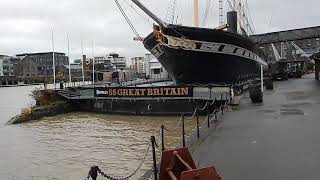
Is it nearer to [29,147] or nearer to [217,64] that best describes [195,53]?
[217,64]

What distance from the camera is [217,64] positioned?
3036cm

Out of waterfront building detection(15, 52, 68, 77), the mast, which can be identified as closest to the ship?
the mast

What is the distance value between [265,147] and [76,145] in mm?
10529

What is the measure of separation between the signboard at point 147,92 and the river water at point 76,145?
160cm

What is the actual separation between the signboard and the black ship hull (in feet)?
14.4

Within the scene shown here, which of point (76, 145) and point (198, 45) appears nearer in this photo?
point (76, 145)

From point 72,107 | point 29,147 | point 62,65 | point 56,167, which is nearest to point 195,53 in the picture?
point 72,107

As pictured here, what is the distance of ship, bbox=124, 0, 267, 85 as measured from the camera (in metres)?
29.0

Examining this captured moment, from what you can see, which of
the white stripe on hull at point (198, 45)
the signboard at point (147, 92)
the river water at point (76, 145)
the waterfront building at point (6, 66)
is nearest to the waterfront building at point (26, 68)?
the waterfront building at point (6, 66)

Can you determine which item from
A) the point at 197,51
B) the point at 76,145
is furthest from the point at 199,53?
the point at 76,145

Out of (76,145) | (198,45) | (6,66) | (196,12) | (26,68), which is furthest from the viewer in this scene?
(26,68)

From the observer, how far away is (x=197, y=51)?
29375 mm

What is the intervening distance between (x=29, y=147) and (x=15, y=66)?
175m

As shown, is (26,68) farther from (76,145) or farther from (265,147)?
(265,147)
